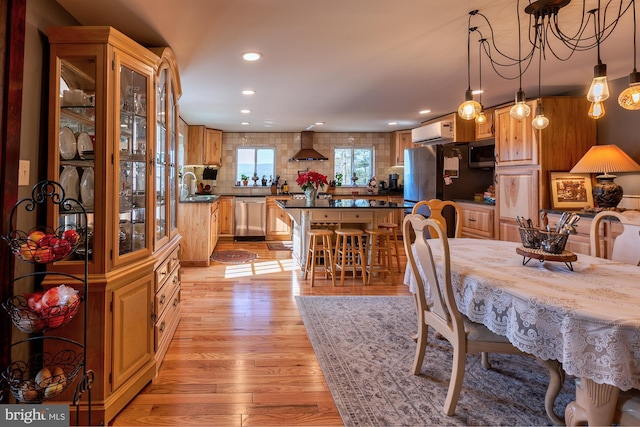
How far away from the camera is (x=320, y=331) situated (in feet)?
9.17

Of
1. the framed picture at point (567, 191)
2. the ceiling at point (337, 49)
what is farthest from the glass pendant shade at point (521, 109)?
the framed picture at point (567, 191)

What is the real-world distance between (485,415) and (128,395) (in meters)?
1.80

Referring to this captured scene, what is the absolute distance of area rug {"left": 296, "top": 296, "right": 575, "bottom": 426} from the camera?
1.76 meters

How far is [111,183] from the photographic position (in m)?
1.79

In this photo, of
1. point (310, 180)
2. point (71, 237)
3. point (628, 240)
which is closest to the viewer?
point (71, 237)

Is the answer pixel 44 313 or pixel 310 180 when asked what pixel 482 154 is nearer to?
pixel 310 180

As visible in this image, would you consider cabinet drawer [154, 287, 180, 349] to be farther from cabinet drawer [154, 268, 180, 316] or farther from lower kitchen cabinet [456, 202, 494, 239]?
lower kitchen cabinet [456, 202, 494, 239]

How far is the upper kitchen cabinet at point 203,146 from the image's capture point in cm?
683

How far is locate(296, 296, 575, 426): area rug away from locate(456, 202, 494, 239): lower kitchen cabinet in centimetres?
230

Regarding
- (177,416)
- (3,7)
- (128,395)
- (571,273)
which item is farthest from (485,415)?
(3,7)

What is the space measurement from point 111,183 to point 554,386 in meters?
2.31

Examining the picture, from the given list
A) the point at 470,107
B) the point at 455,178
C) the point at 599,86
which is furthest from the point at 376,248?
the point at 599,86

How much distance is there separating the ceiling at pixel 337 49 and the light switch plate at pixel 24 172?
1020mm

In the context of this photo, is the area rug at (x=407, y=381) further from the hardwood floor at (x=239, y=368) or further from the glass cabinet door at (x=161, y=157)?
the glass cabinet door at (x=161, y=157)
